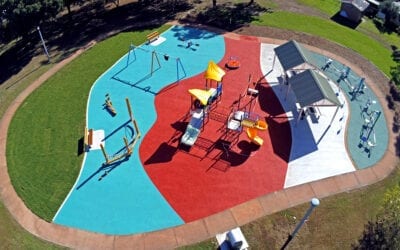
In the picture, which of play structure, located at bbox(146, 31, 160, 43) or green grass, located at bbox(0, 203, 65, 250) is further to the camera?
play structure, located at bbox(146, 31, 160, 43)

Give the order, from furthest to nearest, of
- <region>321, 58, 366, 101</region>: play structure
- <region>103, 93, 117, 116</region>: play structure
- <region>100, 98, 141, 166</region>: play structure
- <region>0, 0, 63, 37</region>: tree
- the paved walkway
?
<region>0, 0, 63, 37</region>: tree → <region>321, 58, 366, 101</region>: play structure → <region>103, 93, 117, 116</region>: play structure → <region>100, 98, 141, 166</region>: play structure → the paved walkway

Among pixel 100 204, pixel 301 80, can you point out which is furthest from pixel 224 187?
pixel 301 80

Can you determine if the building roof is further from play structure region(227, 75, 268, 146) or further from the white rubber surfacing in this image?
play structure region(227, 75, 268, 146)

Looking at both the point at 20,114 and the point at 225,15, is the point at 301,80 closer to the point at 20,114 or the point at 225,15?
the point at 225,15

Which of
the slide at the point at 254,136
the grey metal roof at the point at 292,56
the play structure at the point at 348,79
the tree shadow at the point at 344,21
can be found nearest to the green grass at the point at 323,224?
the slide at the point at 254,136

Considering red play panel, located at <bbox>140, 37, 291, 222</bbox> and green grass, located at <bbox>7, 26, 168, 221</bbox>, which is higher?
green grass, located at <bbox>7, 26, 168, 221</bbox>

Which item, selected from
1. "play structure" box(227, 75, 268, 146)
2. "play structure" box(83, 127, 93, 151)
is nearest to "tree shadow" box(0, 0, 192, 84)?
"play structure" box(83, 127, 93, 151)

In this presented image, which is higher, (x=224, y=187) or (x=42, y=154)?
(x=42, y=154)

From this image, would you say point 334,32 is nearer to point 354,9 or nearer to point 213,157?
point 354,9
